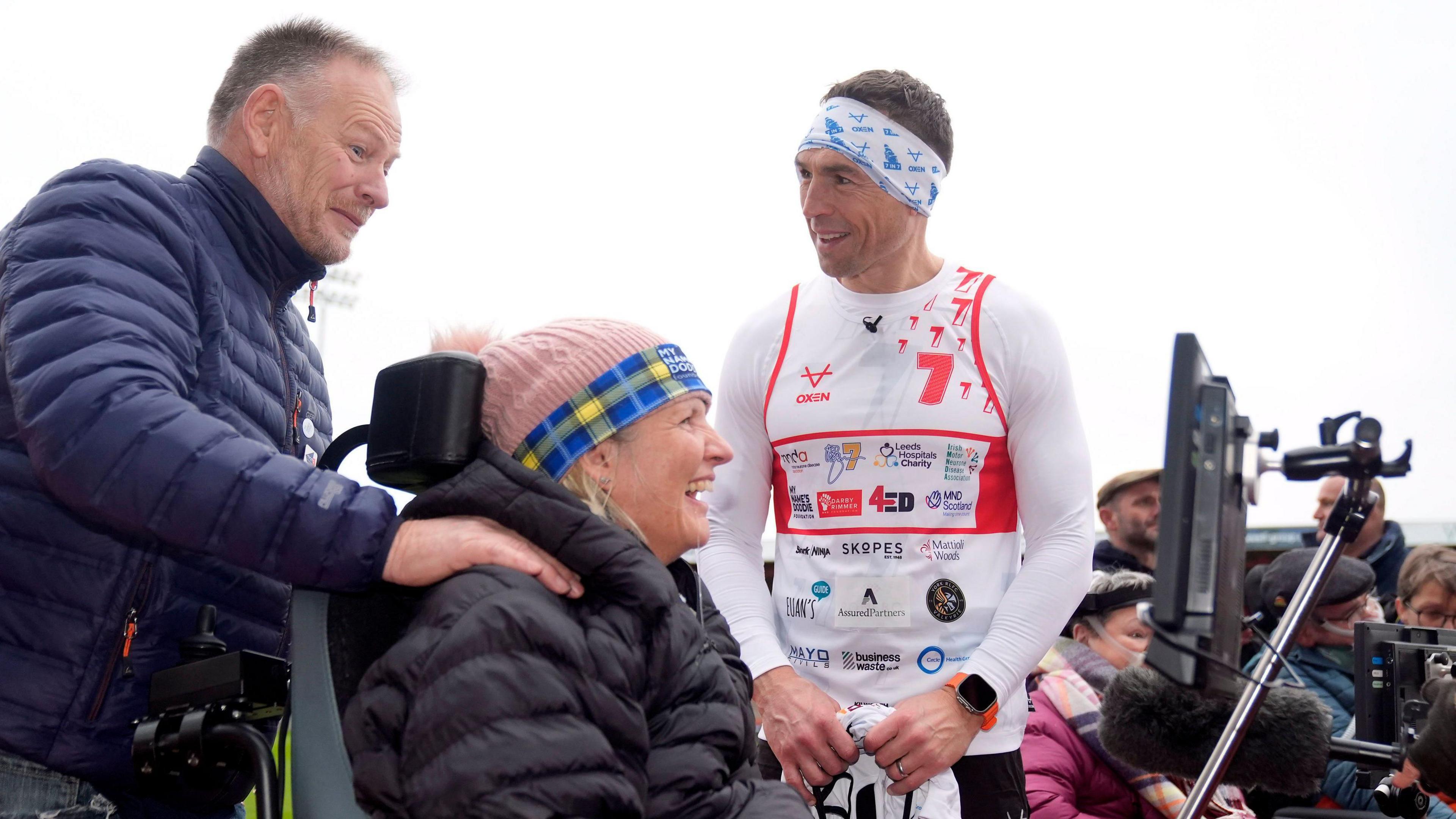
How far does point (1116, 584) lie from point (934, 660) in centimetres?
183

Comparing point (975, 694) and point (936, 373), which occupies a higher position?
point (936, 373)

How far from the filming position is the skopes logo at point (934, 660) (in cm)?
224

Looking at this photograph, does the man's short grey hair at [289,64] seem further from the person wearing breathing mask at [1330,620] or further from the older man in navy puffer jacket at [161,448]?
the person wearing breathing mask at [1330,620]

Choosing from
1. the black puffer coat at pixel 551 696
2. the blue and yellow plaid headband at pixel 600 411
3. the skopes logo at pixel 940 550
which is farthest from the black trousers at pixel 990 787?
the blue and yellow plaid headband at pixel 600 411

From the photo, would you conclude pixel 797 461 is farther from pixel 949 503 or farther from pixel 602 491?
pixel 602 491

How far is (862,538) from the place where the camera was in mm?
2295

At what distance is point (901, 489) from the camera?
2.28 m

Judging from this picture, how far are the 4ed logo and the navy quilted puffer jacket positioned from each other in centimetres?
98

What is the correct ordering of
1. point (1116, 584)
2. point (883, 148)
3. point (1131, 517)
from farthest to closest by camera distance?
point (1131, 517) → point (1116, 584) → point (883, 148)

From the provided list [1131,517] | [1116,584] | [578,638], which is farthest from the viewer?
[1131,517]

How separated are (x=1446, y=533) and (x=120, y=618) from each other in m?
7.28

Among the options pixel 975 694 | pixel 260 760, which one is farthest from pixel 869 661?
pixel 260 760

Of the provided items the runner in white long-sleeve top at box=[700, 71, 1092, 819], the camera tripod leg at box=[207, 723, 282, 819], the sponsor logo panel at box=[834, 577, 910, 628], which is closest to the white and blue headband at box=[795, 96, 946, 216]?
the runner in white long-sleeve top at box=[700, 71, 1092, 819]

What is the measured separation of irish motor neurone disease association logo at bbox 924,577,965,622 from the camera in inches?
88.4
